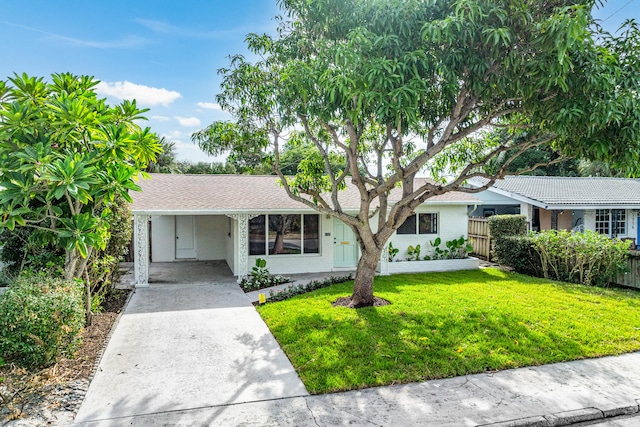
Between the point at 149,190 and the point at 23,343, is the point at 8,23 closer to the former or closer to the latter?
the point at 149,190

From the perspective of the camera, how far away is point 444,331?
23.2 feet

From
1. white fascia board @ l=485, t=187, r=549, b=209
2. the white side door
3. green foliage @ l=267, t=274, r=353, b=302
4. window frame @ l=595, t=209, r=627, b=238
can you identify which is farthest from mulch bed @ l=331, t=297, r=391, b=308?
window frame @ l=595, t=209, r=627, b=238

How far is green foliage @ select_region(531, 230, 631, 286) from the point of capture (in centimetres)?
1115

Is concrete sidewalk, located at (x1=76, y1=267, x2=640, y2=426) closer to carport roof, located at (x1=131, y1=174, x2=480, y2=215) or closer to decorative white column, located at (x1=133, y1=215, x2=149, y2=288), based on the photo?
decorative white column, located at (x1=133, y1=215, x2=149, y2=288)

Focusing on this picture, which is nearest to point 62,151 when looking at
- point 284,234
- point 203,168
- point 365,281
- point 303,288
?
point 365,281

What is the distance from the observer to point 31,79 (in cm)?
597

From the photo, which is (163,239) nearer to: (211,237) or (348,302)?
(211,237)

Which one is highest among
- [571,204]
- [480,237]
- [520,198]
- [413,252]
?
[520,198]

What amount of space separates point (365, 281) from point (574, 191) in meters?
15.1

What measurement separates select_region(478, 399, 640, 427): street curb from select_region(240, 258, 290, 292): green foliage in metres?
7.84

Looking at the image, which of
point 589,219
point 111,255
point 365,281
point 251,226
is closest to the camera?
point 365,281

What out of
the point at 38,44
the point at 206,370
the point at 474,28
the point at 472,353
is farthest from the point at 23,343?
the point at 38,44

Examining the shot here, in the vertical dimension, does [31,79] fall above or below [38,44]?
below

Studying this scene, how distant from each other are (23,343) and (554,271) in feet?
44.0
